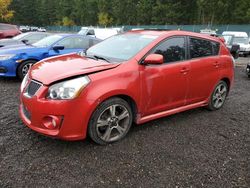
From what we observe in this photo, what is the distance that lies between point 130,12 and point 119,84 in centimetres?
7215

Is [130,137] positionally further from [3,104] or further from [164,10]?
[164,10]

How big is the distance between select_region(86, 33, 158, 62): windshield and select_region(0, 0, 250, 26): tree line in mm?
51003

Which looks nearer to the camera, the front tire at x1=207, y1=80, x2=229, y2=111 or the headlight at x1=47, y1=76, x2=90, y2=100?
the headlight at x1=47, y1=76, x2=90, y2=100

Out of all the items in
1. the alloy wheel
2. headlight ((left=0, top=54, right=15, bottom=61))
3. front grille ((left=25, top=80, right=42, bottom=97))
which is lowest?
the alloy wheel

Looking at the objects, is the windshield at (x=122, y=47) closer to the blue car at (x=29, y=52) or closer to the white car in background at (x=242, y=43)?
the blue car at (x=29, y=52)

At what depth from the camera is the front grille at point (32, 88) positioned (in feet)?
12.8

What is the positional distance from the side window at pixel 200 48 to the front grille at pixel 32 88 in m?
2.81

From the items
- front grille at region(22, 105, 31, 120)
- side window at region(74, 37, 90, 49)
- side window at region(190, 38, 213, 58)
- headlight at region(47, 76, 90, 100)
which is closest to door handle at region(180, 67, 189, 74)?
side window at region(190, 38, 213, 58)

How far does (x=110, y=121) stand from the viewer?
416 cm

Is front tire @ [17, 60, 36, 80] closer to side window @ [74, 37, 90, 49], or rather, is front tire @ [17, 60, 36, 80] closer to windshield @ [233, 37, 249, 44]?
side window @ [74, 37, 90, 49]

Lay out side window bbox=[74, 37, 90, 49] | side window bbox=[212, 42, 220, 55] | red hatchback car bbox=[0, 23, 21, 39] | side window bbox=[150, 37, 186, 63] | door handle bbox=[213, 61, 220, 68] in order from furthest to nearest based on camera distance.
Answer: red hatchback car bbox=[0, 23, 21, 39] < side window bbox=[74, 37, 90, 49] < side window bbox=[212, 42, 220, 55] < door handle bbox=[213, 61, 220, 68] < side window bbox=[150, 37, 186, 63]

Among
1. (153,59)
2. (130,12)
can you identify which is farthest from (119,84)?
(130,12)

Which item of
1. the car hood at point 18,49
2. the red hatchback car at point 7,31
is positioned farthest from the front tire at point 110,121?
the red hatchback car at point 7,31

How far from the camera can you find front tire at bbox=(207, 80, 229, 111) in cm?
600
